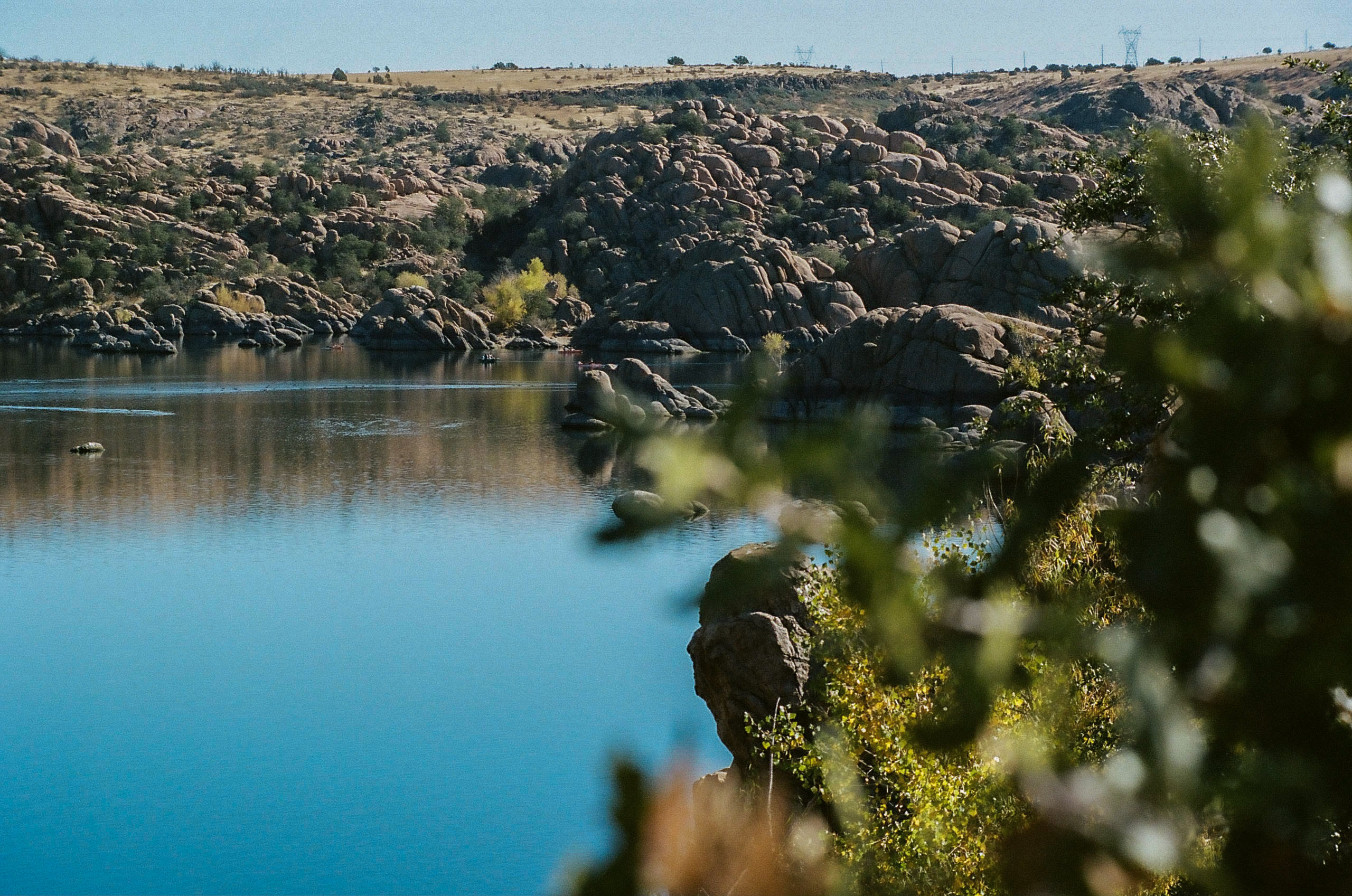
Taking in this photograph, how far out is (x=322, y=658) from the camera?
19469 millimetres

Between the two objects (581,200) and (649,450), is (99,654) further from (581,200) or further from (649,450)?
(581,200)

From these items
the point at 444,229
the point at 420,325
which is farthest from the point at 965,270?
the point at 444,229

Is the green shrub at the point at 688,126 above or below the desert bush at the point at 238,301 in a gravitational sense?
above

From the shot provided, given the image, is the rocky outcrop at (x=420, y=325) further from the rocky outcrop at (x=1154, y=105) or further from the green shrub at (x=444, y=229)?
the rocky outcrop at (x=1154, y=105)

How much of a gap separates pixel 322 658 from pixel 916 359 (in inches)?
862

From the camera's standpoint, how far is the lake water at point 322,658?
547 inches

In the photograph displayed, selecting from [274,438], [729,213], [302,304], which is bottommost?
[274,438]

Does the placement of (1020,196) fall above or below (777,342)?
above

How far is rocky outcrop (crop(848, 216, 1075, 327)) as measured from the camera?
48.4m

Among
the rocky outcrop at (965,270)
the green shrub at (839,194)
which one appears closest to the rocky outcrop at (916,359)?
the rocky outcrop at (965,270)

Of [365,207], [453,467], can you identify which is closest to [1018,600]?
[453,467]

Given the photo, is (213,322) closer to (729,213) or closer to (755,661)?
(729,213)

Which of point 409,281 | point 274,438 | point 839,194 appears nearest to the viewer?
point 274,438

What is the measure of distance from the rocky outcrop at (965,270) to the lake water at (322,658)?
2081 centimetres
